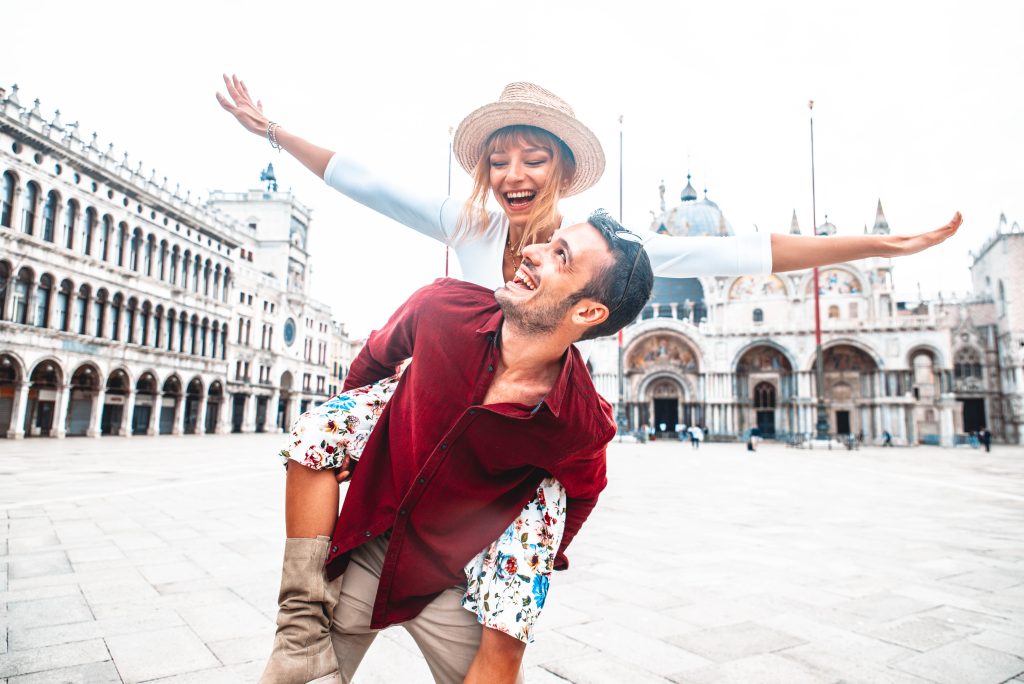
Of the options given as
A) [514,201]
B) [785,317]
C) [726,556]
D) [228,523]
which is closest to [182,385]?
[228,523]

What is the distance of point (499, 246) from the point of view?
1.80 m

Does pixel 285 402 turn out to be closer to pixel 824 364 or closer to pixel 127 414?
pixel 127 414

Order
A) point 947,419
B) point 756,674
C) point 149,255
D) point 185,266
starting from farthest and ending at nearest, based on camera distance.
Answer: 1. point 947,419
2. point 185,266
3. point 149,255
4. point 756,674

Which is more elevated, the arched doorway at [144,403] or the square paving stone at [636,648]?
the arched doorway at [144,403]

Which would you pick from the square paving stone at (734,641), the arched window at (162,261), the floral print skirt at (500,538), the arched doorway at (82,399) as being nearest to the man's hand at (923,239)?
the floral print skirt at (500,538)

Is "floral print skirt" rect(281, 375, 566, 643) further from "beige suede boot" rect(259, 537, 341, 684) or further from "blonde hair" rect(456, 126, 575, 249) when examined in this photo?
"blonde hair" rect(456, 126, 575, 249)

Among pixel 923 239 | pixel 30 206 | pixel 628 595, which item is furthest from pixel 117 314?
pixel 923 239

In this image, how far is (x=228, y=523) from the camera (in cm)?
673

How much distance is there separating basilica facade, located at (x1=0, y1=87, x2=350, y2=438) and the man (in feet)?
91.1

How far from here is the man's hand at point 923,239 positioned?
5.43ft

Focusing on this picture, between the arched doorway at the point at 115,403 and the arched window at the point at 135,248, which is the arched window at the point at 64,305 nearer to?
the arched doorway at the point at 115,403

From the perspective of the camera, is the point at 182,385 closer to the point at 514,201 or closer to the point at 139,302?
the point at 139,302

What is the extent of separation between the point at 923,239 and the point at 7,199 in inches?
1165

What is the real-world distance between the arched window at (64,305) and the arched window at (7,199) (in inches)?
131
